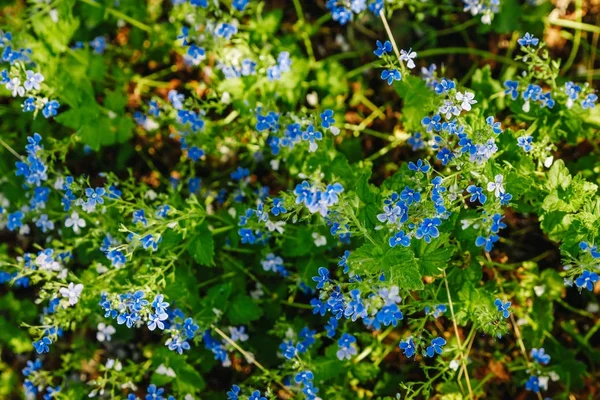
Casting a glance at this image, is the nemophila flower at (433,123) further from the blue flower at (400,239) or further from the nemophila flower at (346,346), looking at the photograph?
the nemophila flower at (346,346)

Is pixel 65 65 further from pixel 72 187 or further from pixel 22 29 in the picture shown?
pixel 72 187

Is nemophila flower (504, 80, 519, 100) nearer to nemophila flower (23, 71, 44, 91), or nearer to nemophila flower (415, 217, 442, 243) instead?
nemophila flower (415, 217, 442, 243)

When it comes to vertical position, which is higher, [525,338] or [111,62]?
[111,62]

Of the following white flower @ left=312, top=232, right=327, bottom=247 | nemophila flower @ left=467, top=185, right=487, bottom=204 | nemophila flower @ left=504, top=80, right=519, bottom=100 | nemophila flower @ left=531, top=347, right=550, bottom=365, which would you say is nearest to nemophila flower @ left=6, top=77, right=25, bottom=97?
white flower @ left=312, top=232, right=327, bottom=247

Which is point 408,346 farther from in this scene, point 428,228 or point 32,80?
point 32,80

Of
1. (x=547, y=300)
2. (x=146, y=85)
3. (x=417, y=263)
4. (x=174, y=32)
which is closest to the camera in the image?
(x=417, y=263)

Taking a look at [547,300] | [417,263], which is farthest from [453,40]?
[417,263]

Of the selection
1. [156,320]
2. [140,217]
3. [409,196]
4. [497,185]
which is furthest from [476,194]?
[140,217]
